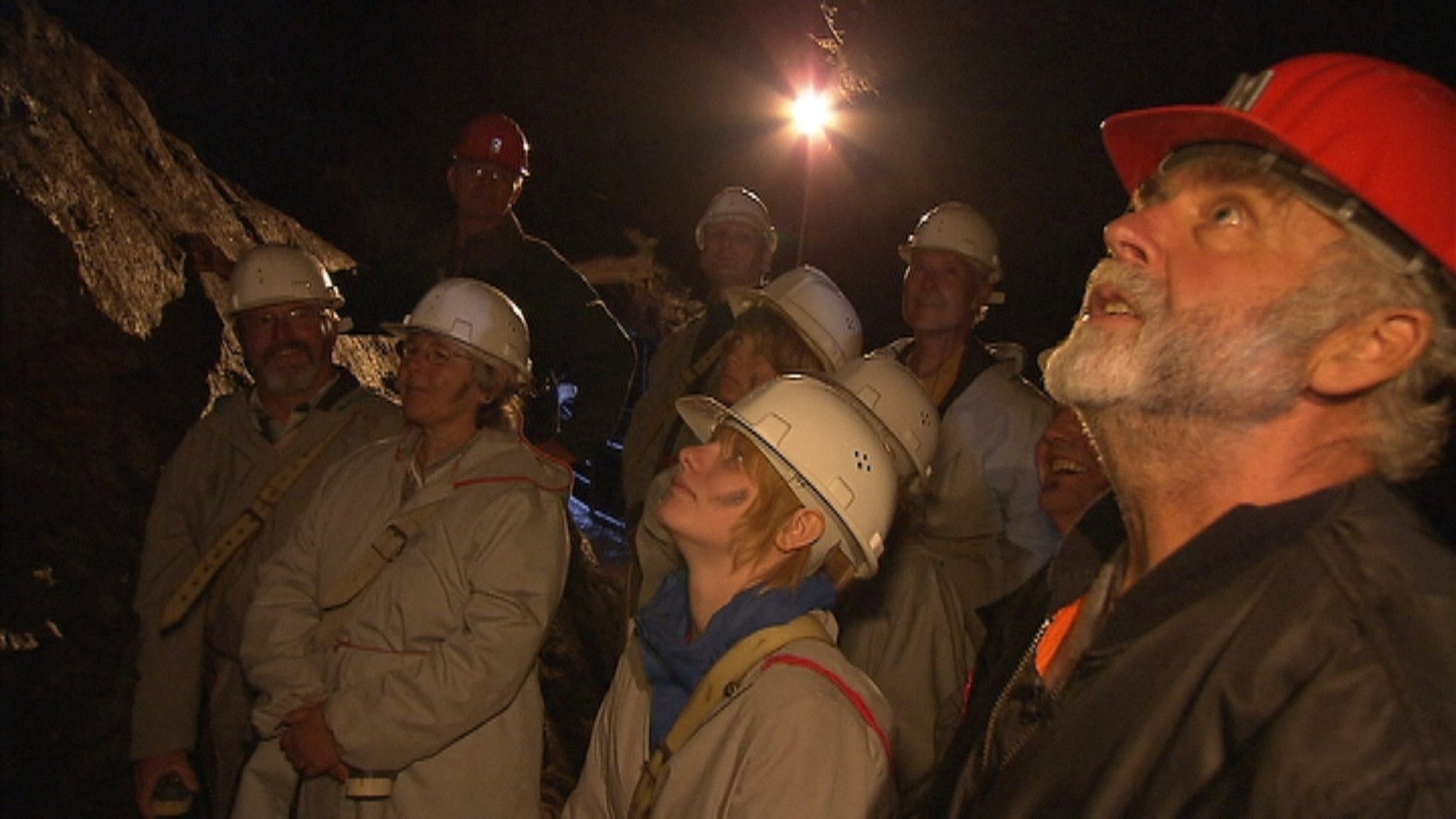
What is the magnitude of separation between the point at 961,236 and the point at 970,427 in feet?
3.64

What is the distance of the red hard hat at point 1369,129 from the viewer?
1295 millimetres

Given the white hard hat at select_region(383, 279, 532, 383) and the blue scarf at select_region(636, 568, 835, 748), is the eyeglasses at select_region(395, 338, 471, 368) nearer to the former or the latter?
the white hard hat at select_region(383, 279, 532, 383)

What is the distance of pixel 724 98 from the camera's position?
12555 mm

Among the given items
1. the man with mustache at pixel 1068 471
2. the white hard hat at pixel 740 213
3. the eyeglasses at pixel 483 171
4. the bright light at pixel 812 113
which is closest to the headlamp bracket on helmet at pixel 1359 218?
the man with mustache at pixel 1068 471

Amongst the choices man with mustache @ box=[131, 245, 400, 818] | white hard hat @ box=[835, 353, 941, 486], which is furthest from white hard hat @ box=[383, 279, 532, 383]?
white hard hat @ box=[835, 353, 941, 486]

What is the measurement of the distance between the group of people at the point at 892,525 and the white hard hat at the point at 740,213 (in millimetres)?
52

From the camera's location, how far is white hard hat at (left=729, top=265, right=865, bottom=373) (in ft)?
13.2

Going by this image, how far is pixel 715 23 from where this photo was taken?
1227cm

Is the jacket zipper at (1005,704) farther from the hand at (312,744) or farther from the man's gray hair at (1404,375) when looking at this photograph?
the hand at (312,744)

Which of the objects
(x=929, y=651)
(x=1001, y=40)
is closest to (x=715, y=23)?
(x=1001, y=40)

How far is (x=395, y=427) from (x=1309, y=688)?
12.1ft

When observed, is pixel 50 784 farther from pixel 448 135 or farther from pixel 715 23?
pixel 715 23

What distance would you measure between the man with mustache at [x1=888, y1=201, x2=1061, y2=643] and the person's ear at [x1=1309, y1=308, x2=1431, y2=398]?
7.21ft

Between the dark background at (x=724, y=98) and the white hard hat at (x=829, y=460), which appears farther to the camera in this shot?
the dark background at (x=724, y=98)
